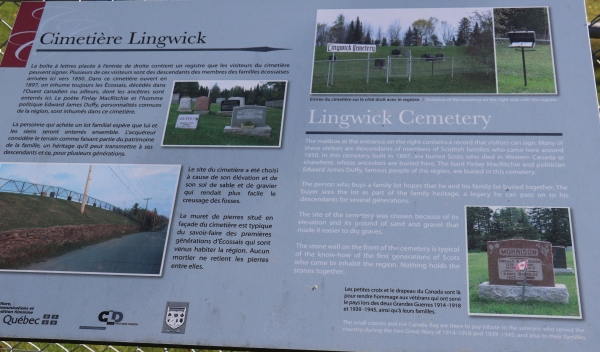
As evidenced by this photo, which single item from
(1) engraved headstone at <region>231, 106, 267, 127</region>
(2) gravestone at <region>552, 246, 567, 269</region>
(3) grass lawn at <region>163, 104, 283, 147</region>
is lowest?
(2) gravestone at <region>552, 246, 567, 269</region>

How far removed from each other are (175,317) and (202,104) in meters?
1.09

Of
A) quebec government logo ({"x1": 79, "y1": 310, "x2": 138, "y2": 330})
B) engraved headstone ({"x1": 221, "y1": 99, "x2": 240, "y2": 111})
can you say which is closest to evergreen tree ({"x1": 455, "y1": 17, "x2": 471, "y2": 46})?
engraved headstone ({"x1": 221, "y1": 99, "x2": 240, "y2": 111})

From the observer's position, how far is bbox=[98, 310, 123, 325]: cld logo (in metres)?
2.68

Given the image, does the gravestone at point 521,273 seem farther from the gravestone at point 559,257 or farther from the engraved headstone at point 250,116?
the engraved headstone at point 250,116

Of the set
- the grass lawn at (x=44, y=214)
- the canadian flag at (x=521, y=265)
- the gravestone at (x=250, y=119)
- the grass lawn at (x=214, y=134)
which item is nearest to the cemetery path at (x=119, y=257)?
the grass lawn at (x=44, y=214)

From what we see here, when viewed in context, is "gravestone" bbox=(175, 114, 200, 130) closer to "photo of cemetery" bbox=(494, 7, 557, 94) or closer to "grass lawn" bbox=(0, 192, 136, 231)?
"grass lawn" bbox=(0, 192, 136, 231)

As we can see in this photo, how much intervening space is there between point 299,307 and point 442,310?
1.97ft

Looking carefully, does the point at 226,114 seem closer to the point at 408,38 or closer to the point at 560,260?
the point at 408,38

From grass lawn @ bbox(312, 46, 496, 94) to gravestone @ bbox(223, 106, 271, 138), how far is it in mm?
303

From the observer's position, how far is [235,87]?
3164mm

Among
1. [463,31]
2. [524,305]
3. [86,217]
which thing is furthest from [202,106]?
[524,305]

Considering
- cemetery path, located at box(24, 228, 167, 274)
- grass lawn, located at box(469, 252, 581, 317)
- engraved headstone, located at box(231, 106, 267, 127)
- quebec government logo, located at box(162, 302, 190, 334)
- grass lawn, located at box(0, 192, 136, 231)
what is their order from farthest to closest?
engraved headstone, located at box(231, 106, 267, 127)
grass lawn, located at box(0, 192, 136, 231)
cemetery path, located at box(24, 228, 167, 274)
quebec government logo, located at box(162, 302, 190, 334)
grass lawn, located at box(469, 252, 581, 317)

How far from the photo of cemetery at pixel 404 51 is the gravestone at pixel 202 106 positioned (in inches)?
21.3

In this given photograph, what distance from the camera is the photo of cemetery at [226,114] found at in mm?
3012
